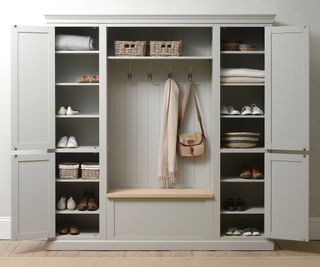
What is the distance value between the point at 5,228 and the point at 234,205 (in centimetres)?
218

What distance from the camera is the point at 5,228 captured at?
15.3 feet

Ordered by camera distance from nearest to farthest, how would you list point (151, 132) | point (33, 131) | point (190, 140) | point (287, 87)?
point (287, 87)
point (33, 131)
point (190, 140)
point (151, 132)

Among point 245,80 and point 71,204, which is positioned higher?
point 245,80

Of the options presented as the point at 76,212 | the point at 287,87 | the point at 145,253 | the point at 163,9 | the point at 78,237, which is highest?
the point at 163,9

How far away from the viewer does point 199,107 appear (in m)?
4.60

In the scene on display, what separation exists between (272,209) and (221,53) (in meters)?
1.43

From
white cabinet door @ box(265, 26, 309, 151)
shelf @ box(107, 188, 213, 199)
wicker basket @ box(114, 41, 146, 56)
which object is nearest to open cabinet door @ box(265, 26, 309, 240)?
white cabinet door @ box(265, 26, 309, 151)

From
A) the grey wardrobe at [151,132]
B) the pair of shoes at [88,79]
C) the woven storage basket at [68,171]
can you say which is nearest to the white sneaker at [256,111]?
the grey wardrobe at [151,132]

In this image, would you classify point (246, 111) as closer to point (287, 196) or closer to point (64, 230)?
point (287, 196)

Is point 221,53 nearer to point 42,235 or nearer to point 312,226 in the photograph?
point 312,226

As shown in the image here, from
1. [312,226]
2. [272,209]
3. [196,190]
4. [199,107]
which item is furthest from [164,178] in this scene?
[312,226]

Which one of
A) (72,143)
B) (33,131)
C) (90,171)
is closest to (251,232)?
(90,171)

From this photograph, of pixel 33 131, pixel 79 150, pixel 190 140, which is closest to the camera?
pixel 33 131

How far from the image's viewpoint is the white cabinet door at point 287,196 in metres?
4.12
